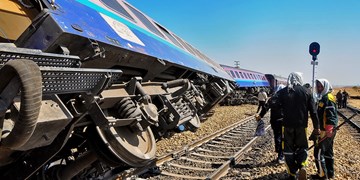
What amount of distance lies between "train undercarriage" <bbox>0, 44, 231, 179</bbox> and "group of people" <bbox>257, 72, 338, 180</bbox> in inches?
74.2

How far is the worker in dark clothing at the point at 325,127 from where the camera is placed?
6035 millimetres

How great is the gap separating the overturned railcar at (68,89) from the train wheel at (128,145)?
0.01 meters

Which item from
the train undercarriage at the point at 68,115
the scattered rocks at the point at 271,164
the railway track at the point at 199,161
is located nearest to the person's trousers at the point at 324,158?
the scattered rocks at the point at 271,164

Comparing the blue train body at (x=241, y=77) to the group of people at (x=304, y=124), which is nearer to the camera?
the group of people at (x=304, y=124)

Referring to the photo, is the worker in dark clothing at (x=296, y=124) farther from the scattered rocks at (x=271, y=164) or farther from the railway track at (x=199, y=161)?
the railway track at (x=199, y=161)

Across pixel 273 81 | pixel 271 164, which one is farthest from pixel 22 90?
pixel 273 81

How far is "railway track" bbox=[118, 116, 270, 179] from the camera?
5.98 meters

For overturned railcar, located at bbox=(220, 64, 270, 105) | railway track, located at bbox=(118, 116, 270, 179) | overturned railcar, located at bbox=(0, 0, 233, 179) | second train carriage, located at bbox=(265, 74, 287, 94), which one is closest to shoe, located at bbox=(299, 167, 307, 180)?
Answer: railway track, located at bbox=(118, 116, 270, 179)

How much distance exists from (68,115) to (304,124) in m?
4.25

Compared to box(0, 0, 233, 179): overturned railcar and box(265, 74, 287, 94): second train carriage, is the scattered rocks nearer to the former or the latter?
box(0, 0, 233, 179): overturned railcar

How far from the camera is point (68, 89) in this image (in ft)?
8.85

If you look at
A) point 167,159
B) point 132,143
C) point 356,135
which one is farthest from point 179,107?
point 356,135

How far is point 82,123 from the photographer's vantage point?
3.54m

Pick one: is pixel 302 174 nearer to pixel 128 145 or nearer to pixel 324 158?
pixel 324 158
